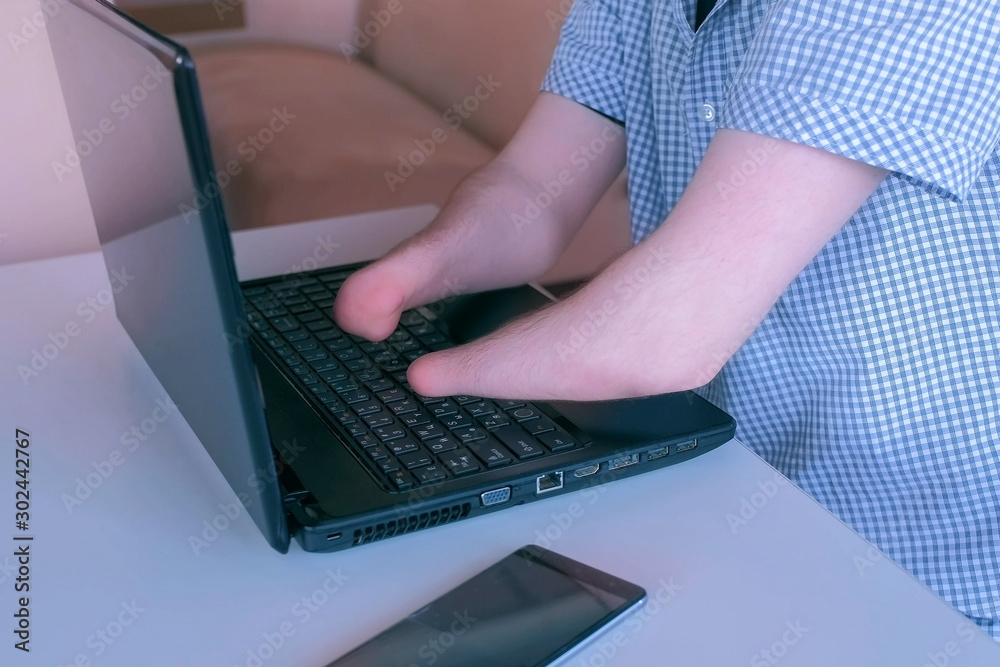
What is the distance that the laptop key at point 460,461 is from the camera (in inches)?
23.4

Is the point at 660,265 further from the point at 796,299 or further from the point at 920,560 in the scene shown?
the point at 920,560

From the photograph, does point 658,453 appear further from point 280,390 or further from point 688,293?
point 280,390

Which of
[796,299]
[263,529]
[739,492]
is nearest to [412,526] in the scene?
[263,529]

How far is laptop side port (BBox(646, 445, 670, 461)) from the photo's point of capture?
646 millimetres

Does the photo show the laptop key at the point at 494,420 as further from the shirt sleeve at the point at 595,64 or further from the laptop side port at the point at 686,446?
the shirt sleeve at the point at 595,64

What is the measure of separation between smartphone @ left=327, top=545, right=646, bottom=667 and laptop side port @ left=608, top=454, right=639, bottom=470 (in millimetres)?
96

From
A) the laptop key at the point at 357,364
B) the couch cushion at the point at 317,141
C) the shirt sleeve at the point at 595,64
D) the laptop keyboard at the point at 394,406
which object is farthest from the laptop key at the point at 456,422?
the couch cushion at the point at 317,141

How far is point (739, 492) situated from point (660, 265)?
164mm

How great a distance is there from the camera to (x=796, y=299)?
83 cm

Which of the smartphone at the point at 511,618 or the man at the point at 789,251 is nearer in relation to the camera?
the smartphone at the point at 511,618

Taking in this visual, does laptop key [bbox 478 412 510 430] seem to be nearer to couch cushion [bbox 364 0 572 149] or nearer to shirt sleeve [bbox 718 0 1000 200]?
shirt sleeve [bbox 718 0 1000 200]

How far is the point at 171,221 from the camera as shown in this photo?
0.49m

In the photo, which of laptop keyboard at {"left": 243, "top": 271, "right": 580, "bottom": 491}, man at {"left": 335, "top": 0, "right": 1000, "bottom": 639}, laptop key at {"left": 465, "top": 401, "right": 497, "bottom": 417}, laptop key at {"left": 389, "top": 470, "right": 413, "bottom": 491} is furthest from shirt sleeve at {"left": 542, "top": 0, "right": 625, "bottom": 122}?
laptop key at {"left": 389, "top": 470, "right": 413, "bottom": 491}

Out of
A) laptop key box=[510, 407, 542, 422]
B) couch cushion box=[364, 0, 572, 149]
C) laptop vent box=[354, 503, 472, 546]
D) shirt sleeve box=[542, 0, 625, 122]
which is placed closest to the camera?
laptop vent box=[354, 503, 472, 546]
